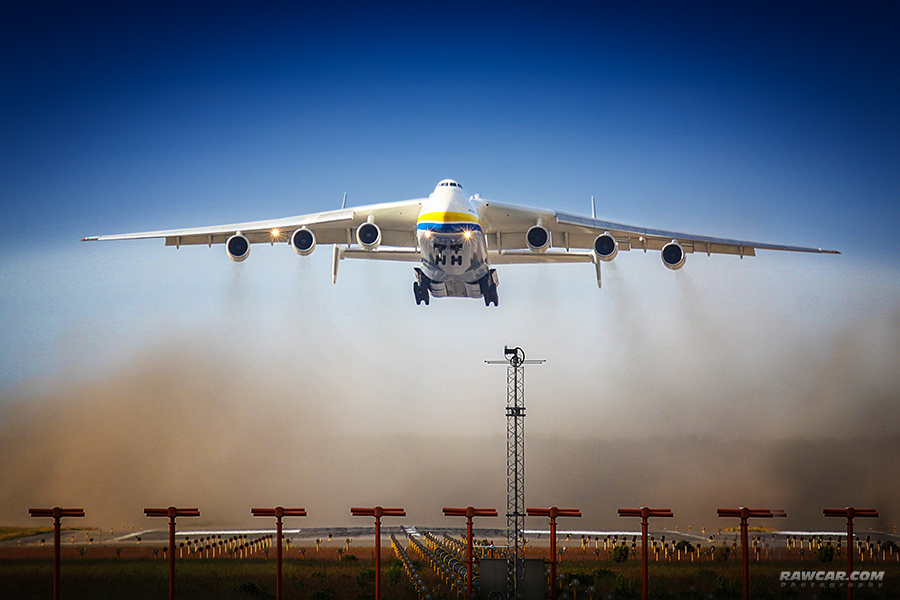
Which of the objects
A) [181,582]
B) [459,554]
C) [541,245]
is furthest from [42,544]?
[541,245]

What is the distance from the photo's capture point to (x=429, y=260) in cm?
2586

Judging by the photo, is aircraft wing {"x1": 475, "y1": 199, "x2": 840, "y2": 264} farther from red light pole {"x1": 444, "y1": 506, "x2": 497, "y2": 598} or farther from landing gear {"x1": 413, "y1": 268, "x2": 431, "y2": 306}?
red light pole {"x1": 444, "y1": 506, "x2": 497, "y2": 598}

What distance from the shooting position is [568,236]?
2995 centimetres

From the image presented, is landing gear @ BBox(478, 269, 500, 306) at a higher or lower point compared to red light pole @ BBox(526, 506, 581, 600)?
higher

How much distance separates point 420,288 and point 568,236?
6106 mm

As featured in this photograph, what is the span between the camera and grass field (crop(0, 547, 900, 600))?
786 inches

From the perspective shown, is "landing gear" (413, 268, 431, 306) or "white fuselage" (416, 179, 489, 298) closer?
"white fuselage" (416, 179, 489, 298)

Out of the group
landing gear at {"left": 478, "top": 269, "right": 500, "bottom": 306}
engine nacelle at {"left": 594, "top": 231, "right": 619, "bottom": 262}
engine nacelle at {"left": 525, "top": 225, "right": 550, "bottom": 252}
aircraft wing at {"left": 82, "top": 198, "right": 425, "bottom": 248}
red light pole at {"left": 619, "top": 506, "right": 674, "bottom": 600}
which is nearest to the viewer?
red light pole at {"left": 619, "top": 506, "right": 674, "bottom": 600}

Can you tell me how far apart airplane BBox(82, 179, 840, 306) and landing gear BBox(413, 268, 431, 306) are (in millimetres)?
49

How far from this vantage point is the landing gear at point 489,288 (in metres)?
28.2

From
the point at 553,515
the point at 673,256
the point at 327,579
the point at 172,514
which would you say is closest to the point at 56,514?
the point at 172,514

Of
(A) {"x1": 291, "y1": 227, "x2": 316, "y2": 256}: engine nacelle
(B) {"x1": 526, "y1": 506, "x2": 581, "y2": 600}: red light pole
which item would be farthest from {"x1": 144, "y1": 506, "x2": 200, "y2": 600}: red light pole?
(A) {"x1": 291, "y1": 227, "x2": 316, "y2": 256}: engine nacelle

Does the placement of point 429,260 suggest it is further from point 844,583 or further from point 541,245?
point 844,583

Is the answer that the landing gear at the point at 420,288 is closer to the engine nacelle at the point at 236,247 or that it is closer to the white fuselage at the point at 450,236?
the white fuselage at the point at 450,236
